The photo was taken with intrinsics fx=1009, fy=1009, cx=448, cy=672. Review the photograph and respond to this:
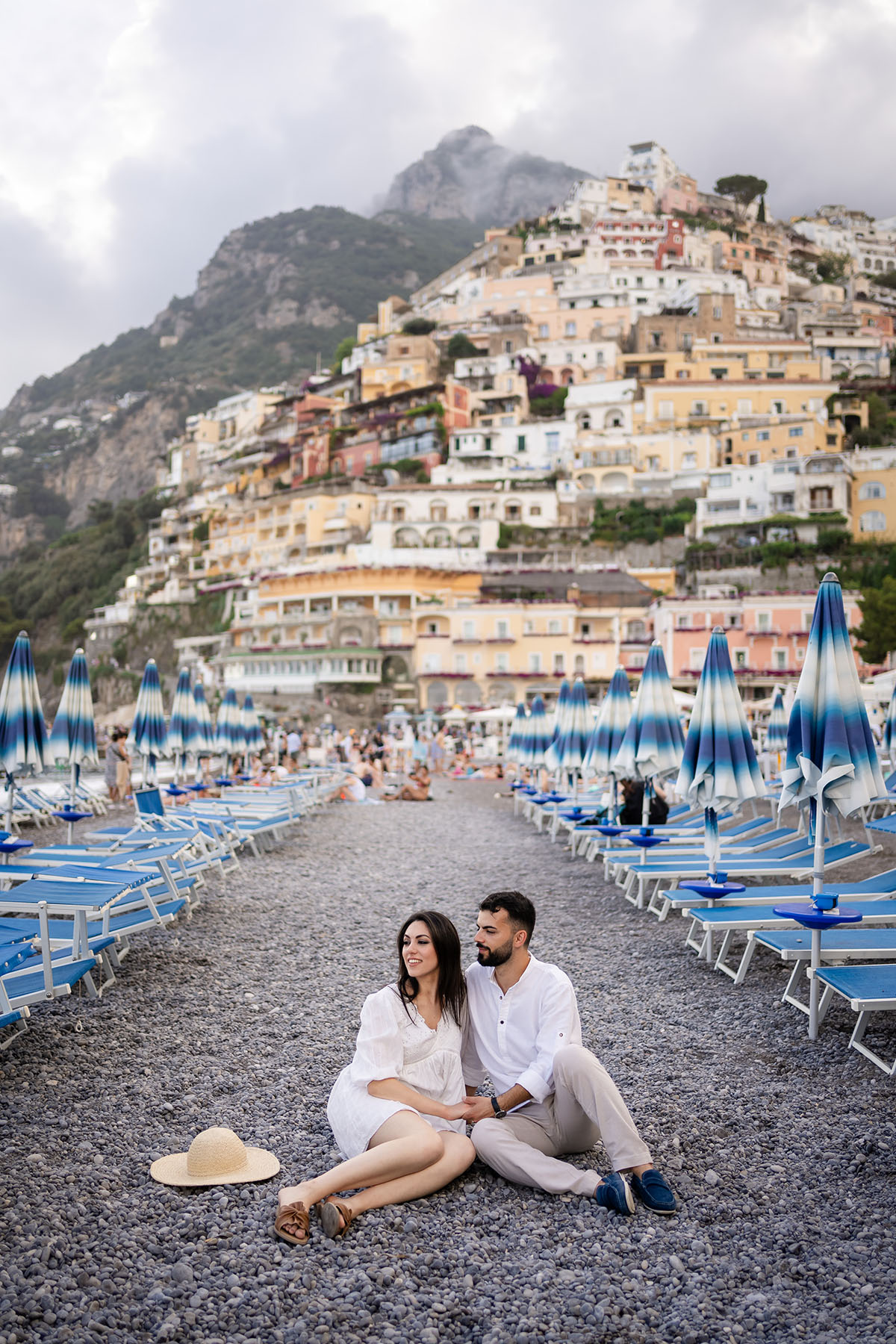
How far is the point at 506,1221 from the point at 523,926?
100cm

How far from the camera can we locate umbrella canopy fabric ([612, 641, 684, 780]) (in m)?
10.5

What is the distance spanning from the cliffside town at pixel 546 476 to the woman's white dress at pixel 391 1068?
43.0m

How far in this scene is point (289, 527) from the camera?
220 feet

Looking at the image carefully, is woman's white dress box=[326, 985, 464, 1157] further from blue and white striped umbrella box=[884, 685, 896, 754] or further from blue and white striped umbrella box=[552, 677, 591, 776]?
blue and white striped umbrella box=[552, 677, 591, 776]

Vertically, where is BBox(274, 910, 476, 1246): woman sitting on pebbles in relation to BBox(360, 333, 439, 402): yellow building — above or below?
below

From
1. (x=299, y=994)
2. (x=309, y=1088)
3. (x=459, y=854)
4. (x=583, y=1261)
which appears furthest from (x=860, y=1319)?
(x=459, y=854)

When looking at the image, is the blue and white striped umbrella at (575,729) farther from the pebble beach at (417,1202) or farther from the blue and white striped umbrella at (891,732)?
the pebble beach at (417,1202)

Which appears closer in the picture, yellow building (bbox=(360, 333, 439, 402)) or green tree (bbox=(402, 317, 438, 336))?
yellow building (bbox=(360, 333, 439, 402))

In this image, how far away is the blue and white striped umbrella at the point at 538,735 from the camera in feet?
70.7

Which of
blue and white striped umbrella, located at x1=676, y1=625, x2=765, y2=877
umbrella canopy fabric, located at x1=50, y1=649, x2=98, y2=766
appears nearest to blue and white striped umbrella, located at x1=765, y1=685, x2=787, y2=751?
blue and white striped umbrella, located at x1=676, y1=625, x2=765, y2=877

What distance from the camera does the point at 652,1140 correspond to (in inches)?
160

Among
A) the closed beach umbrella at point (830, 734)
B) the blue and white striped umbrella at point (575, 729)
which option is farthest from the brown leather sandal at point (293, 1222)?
the blue and white striped umbrella at point (575, 729)

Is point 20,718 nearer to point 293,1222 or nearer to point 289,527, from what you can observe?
point 293,1222

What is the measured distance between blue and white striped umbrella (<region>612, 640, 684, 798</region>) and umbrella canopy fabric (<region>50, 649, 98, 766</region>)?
661 centimetres
